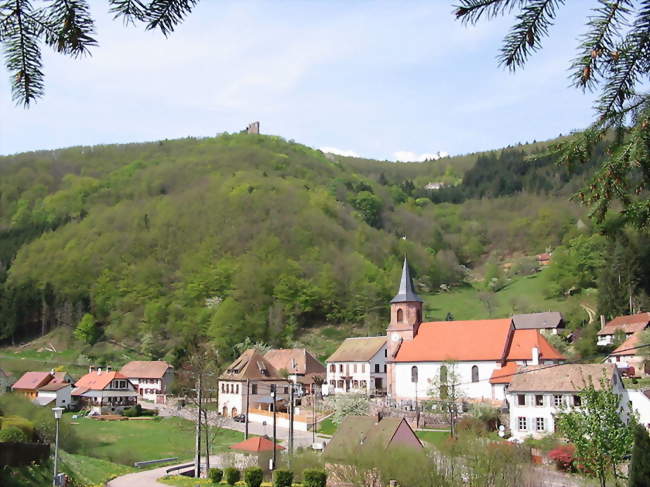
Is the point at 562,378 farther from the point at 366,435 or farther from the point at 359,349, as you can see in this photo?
the point at 359,349

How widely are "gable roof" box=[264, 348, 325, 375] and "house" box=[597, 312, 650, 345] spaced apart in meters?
29.4

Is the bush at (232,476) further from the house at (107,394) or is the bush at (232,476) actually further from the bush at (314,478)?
the house at (107,394)

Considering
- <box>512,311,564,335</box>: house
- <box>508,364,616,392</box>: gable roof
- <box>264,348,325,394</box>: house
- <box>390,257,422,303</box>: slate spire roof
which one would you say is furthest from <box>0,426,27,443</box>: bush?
<box>512,311,564,335</box>: house

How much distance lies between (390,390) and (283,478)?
37.9 m

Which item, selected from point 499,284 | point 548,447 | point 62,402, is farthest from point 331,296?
point 548,447

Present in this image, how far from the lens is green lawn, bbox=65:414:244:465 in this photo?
4943 cm

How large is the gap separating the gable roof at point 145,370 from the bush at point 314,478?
186 ft

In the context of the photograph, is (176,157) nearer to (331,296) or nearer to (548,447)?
(331,296)

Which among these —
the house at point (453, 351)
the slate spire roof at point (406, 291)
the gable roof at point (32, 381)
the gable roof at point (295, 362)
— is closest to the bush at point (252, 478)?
the house at point (453, 351)

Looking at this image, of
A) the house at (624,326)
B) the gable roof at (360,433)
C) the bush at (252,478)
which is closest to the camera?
the bush at (252,478)

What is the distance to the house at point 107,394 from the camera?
73.4 meters

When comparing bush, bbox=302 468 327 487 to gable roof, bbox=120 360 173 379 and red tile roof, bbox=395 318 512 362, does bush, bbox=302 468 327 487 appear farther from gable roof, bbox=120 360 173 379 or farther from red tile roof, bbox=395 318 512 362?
gable roof, bbox=120 360 173 379

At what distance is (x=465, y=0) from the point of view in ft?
11.3

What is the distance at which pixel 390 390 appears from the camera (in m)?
68.6
